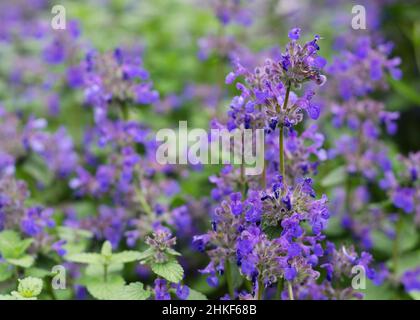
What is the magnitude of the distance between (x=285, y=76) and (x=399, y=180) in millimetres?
1299

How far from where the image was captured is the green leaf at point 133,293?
250cm

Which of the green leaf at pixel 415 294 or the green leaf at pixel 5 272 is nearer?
the green leaf at pixel 5 272

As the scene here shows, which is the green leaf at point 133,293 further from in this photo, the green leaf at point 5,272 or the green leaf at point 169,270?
the green leaf at point 5,272

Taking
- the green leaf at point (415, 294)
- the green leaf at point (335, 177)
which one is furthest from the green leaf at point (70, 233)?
the green leaf at point (415, 294)

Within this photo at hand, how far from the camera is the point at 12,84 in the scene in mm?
5527

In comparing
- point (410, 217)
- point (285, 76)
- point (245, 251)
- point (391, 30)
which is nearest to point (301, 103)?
point (285, 76)

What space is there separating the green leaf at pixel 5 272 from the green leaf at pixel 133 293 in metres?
A: 0.56

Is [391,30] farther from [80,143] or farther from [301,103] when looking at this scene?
[301,103]

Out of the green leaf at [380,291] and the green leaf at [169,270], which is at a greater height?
the green leaf at [169,270]

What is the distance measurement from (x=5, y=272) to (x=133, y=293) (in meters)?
0.70

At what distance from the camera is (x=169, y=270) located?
2473 mm

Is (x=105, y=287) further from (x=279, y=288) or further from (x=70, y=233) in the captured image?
(x=279, y=288)

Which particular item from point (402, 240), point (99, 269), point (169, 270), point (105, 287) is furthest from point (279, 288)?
point (402, 240)

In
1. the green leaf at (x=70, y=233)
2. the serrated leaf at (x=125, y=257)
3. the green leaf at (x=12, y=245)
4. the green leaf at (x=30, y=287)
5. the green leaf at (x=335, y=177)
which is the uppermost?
the green leaf at (x=335, y=177)
